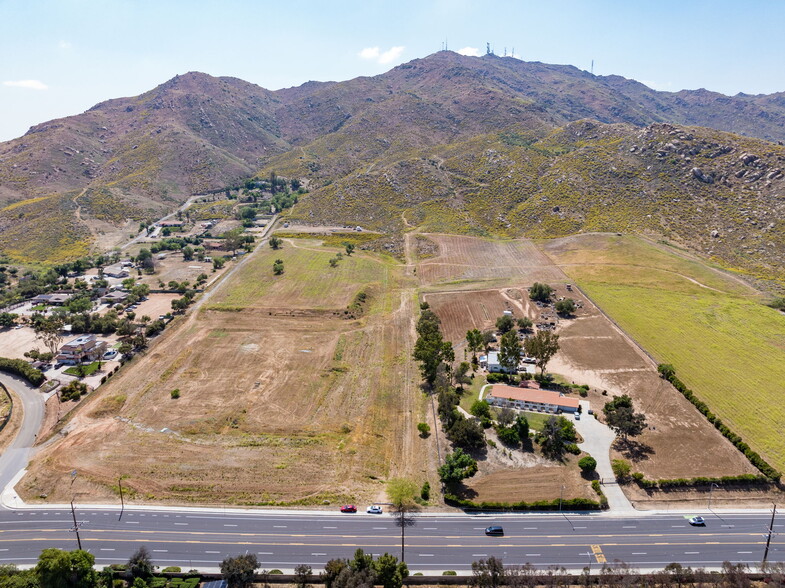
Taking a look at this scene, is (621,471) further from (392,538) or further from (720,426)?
(392,538)

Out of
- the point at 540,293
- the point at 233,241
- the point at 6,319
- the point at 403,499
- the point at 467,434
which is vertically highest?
the point at 233,241

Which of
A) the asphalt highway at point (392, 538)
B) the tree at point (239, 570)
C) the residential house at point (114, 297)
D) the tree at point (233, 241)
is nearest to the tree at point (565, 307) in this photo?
the asphalt highway at point (392, 538)

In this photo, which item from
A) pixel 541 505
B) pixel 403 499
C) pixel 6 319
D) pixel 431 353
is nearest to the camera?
pixel 403 499

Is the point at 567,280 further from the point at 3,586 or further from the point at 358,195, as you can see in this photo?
the point at 3,586

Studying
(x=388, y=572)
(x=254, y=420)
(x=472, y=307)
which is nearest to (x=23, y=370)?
(x=254, y=420)

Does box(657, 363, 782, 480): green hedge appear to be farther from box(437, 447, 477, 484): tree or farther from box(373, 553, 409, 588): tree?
box(373, 553, 409, 588): tree

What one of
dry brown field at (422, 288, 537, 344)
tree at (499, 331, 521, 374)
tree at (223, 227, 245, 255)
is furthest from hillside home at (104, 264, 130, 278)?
tree at (499, 331, 521, 374)

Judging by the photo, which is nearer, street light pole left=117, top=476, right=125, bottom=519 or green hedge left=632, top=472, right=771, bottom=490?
street light pole left=117, top=476, right=125, bottom=519
